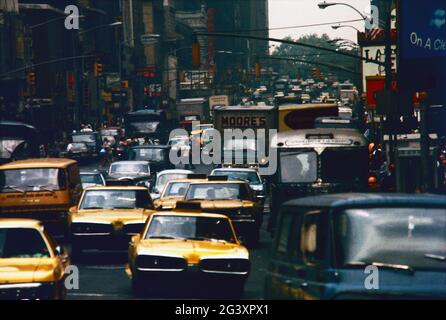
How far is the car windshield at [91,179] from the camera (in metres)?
36.6

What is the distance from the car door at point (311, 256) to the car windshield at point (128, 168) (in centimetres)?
3143

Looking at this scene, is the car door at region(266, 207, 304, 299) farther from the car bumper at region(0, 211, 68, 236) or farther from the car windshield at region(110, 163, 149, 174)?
the car windshield at region(110, 163, 149, 174)

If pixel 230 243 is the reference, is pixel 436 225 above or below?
above

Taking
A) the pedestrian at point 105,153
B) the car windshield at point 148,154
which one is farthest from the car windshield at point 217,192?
the pedestrian at point 105,153

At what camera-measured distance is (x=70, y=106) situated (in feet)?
377

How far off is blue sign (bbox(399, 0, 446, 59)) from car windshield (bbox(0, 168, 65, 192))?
45.7 feet

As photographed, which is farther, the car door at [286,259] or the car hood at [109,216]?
the car hood at [109,216]

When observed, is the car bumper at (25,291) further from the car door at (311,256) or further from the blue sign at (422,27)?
the blue sign at (422,27)

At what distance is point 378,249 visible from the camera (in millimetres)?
10000

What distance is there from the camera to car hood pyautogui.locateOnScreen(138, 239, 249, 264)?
1788 cm

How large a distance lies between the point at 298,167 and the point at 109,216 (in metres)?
5.67
